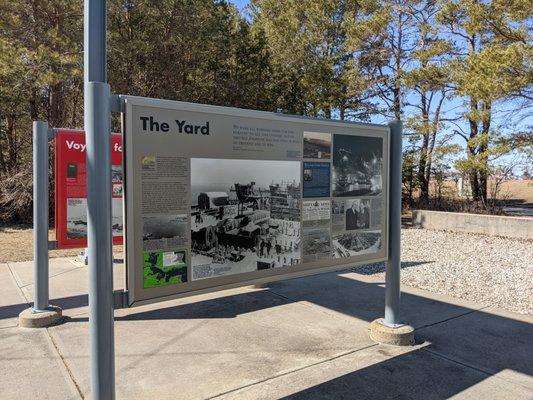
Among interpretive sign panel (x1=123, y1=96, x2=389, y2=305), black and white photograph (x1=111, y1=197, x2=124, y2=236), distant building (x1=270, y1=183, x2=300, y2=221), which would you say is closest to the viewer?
interpretive sign panel (x1=123, y1=96, x2=389, y2=305)

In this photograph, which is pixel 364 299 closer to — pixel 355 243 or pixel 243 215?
pixel 355 243

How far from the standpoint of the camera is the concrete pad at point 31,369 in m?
3.40

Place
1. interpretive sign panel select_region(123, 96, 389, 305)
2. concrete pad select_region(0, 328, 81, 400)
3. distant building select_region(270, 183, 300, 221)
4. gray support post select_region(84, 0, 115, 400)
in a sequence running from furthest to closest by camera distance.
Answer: distant building select_region(270, 183, 300, 221) < concrete pad select_region(0, 328, 81, 400) < interpretive sign panel select_region(123, 96, 389, 305) < gray support post select_region(84, 0, 115, 400)

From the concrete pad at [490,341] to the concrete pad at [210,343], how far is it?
74 centimetres

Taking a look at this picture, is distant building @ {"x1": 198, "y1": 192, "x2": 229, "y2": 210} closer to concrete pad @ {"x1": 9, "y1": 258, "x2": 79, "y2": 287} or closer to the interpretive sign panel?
the interpretive sign panel

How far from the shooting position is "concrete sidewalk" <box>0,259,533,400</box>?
139 inches

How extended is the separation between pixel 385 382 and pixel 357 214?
1484 millimetres

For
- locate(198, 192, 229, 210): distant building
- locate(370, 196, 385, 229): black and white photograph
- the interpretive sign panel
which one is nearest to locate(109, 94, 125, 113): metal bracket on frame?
the interpretive sign panel

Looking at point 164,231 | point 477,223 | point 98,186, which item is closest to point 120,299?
point 164,231

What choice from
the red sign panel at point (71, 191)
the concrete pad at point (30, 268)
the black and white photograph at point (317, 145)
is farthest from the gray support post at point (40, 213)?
the black and white photograph at point (317, 145)

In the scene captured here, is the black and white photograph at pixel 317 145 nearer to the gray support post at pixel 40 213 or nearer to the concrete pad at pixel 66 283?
the gray support post at pixel 40 213

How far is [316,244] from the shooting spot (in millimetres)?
4125

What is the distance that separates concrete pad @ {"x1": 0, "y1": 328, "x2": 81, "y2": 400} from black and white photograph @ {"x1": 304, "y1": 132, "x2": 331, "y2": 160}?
8.25 ft

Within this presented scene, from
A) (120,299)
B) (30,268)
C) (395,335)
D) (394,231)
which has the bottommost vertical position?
(395,335)
